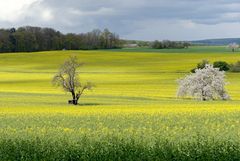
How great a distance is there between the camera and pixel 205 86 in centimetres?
5878

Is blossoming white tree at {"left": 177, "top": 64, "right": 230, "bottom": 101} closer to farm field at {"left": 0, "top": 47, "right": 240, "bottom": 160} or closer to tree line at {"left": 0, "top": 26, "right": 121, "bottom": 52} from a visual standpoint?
farm field at {"left": 0, "top": 47, "right": 240, "bottom": 160}

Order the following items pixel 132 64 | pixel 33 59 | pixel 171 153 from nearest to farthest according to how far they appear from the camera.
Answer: pixel 171 153 < pixel 132 64 < pixel 33 59

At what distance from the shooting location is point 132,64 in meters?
112

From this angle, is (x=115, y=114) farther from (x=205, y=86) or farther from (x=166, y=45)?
(x=166, y=45)

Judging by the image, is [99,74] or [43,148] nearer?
[43,148]

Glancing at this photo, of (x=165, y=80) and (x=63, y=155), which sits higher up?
(x=63, y=155)

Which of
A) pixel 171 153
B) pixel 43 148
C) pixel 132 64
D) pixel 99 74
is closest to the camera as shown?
pixel 171 153

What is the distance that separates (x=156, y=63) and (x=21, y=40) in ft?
151

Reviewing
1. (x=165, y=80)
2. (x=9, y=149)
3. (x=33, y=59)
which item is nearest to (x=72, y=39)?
(x=33, y=59)

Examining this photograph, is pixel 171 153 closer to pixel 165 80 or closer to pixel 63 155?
pixel 63 155

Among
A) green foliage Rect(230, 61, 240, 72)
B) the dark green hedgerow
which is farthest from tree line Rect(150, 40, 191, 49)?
the dark green hedgerow

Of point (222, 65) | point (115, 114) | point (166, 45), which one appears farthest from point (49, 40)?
point (115, 114)

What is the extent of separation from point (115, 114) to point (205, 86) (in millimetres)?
31410

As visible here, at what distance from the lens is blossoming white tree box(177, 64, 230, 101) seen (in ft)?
190
